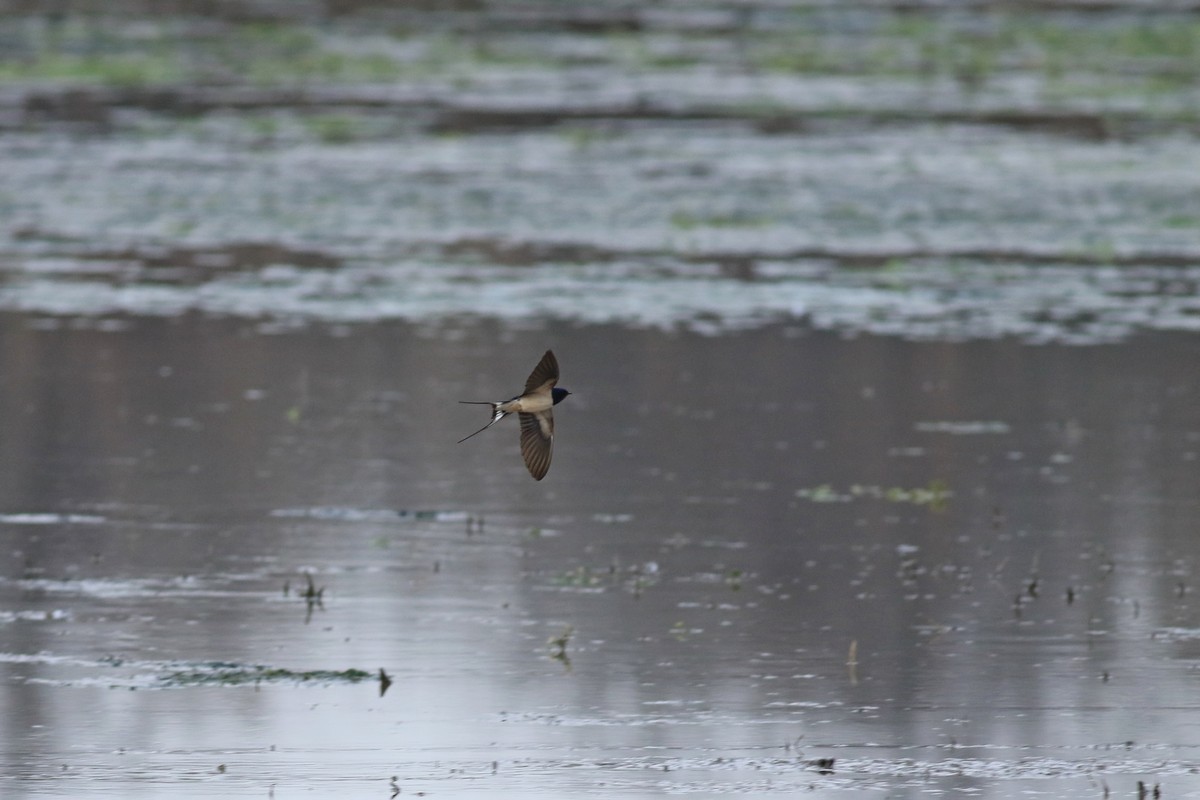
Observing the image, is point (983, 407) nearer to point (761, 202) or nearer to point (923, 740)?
point (923, 740)

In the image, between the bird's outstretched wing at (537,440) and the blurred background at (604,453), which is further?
the blurred background at (604,453)

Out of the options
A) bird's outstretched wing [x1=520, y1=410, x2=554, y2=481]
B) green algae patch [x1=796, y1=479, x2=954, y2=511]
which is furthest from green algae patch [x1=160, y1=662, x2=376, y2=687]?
green algae patch [x1=796, y1=479, x2=954, y2=511]

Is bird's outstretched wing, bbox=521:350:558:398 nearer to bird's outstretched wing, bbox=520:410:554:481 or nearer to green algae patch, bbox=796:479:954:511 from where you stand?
bird's outstretched wing, bbox=520:410:554:481

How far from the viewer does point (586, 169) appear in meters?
27.7

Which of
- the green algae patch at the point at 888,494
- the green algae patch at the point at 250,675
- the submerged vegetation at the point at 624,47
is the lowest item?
the green algae patch at the point at 250,675

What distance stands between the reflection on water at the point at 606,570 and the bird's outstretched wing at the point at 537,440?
3.39ft

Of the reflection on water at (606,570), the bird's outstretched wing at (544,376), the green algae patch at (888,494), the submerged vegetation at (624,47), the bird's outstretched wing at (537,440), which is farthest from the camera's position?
the submerged vegetation at (624,47)

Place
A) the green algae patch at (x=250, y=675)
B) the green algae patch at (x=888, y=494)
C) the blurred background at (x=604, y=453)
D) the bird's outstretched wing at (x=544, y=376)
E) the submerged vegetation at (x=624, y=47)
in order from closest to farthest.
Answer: the bird's outstretched wing at (x=544, y=376) < the blurred background at (x=604, y=453) < the green algae patch at (x=250, y=675) < the green algae patch at (x=888, y=494) < the submerged vegetation at (x=624, y=47)

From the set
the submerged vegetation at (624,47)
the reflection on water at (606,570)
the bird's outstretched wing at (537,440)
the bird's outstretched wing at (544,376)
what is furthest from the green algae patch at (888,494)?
the submerged vegetation at (624,47)

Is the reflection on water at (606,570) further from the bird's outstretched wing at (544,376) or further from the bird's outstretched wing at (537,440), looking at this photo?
the bird's outstretched wing at (544,376)

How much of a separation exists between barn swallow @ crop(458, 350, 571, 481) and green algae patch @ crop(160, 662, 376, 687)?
173cm

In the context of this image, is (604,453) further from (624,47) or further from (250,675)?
(624,47)

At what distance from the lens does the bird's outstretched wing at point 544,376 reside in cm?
713

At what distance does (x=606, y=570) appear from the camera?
10.6 metres
